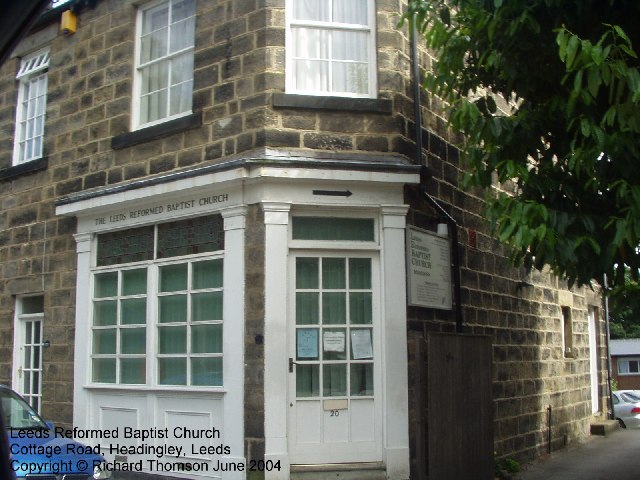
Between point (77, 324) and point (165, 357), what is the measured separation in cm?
178

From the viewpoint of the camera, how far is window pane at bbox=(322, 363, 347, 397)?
862 cm

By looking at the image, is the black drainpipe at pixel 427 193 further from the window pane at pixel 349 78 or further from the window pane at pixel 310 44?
the window pane at pixel 310 44

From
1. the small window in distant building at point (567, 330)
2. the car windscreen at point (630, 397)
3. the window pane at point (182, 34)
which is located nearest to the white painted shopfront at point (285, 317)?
the window pane at point (182, 34)

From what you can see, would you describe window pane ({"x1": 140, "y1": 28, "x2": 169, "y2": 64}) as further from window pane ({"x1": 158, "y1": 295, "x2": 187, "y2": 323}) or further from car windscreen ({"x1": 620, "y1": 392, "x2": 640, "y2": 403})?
car windscreen ({"x1": 620, "y1": 392, "x2": 640, "y2": 403})

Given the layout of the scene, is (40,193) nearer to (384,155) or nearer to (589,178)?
(384,155)

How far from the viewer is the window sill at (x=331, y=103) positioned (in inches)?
348

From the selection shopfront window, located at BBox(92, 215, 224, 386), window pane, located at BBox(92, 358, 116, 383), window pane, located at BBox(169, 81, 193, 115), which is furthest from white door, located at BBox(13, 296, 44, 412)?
window pane, located at BBox(169, 81, 193, 115)

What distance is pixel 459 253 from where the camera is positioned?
1022cm

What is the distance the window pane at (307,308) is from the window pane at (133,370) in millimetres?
2304

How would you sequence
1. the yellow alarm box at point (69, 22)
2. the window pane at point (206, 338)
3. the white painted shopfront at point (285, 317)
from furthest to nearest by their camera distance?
the yellow alarm box at point (69, 22)
the window pane at point (206, 338)
the white painted shopfront at point (285, 317)

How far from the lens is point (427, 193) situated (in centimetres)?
954

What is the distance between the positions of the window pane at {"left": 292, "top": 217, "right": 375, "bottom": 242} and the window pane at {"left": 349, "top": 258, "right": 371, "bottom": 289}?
0.26 metres

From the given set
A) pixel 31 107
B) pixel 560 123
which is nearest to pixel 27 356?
pixel 31 107

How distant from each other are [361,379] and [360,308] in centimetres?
81
